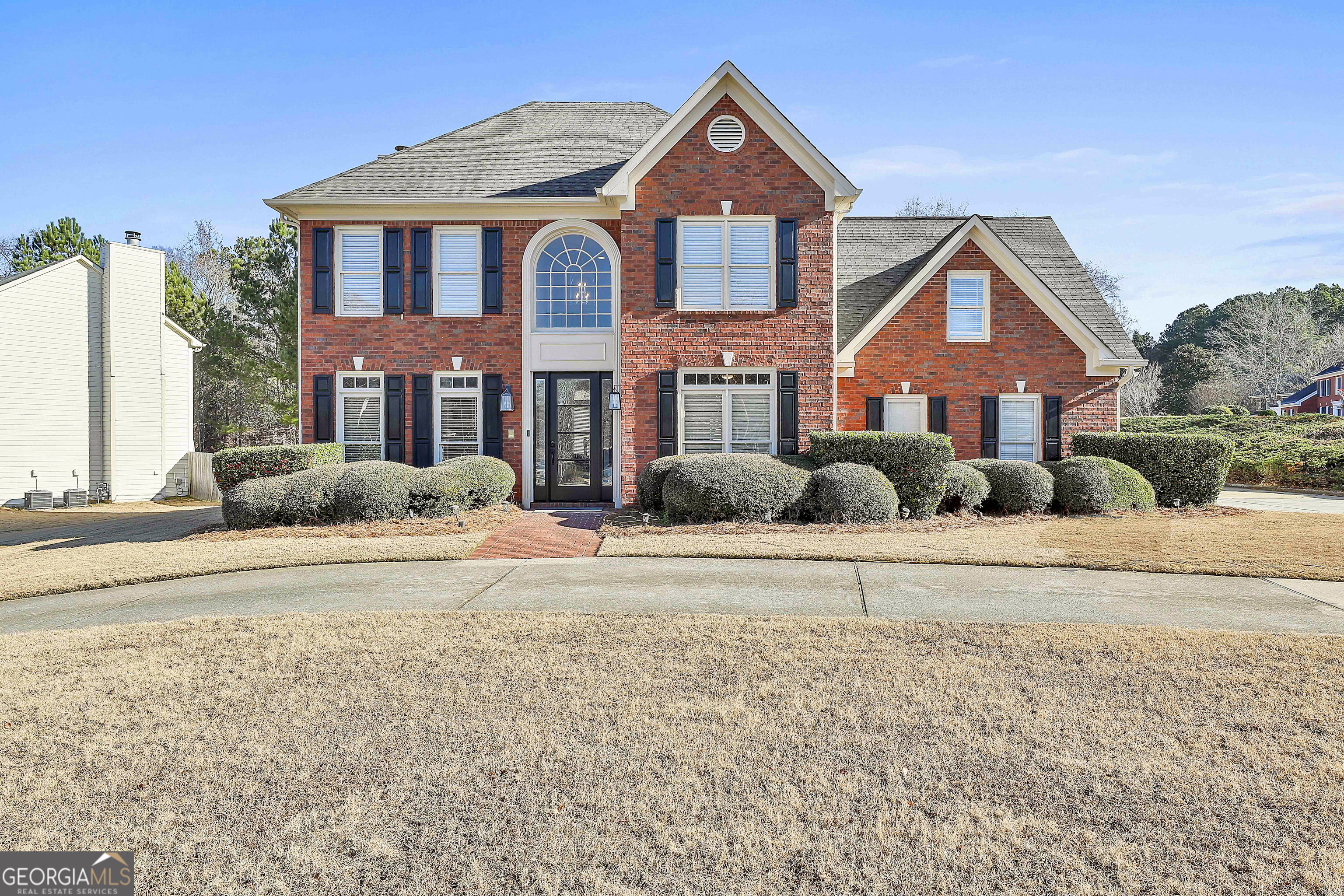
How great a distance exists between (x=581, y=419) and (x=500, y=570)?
275 inches

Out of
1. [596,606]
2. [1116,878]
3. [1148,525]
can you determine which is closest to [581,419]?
[596,606]

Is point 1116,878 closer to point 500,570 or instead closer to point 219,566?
point 500,570

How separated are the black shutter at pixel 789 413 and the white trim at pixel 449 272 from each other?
20.8ft

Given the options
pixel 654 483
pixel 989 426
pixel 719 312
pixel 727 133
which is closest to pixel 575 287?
pixel 719 312

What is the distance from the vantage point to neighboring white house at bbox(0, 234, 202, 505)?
18.2m

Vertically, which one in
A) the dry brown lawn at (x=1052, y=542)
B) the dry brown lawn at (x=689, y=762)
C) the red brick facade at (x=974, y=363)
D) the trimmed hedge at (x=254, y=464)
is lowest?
the dry brown lawn at (x=689, y=762)

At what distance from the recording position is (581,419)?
1561 cm

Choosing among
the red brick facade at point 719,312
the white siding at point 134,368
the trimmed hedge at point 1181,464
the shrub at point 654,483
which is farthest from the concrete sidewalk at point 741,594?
the white siding at point 134,368

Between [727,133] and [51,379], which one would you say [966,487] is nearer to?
[727,133]

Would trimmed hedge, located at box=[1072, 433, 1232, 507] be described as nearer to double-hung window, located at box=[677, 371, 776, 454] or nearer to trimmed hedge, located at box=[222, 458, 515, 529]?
double-hung window, located at box=[677, 371, 776, 454]

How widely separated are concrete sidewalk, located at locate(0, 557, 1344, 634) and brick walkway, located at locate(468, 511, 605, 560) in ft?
2.62

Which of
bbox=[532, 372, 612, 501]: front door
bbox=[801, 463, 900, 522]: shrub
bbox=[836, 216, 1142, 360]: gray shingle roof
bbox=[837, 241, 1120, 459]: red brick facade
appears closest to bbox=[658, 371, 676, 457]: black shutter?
bbox=[532, 372, 612, 501]: front door

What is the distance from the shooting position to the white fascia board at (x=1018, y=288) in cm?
1599

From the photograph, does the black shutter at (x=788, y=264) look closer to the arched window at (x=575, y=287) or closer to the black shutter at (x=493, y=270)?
the arched window at (x=575, y=287)
